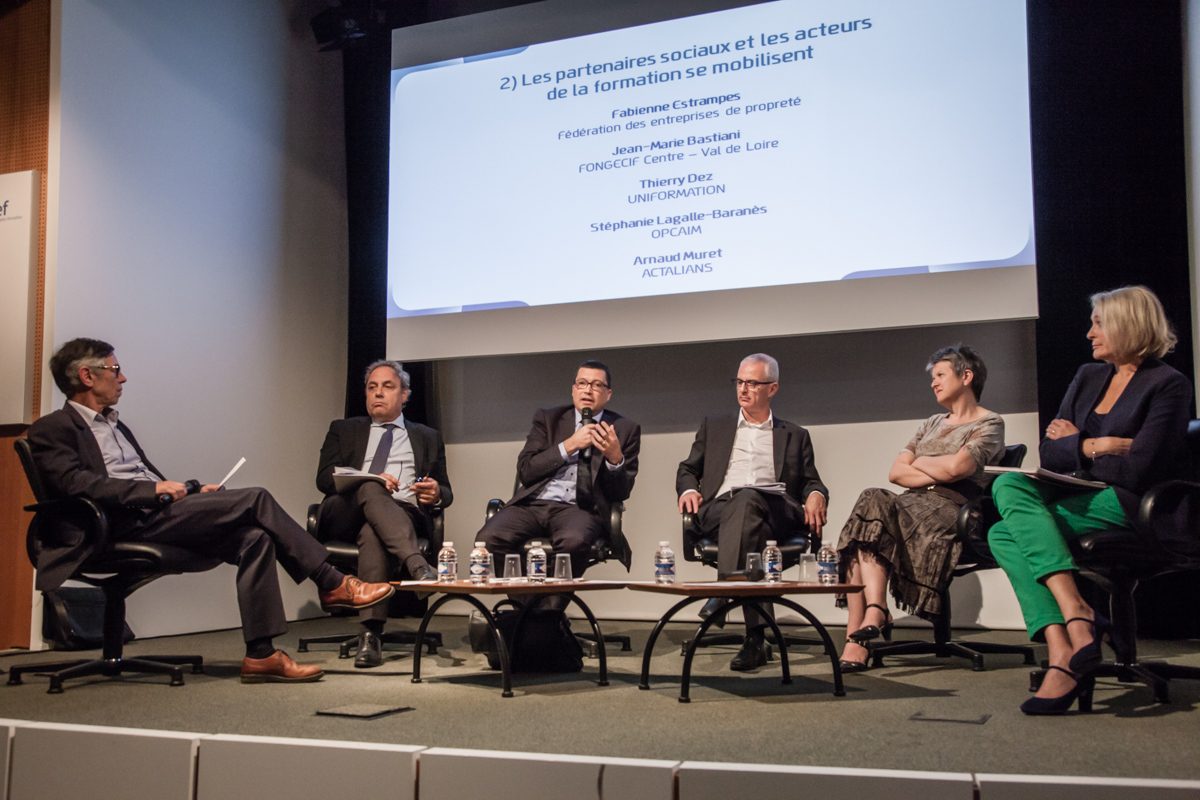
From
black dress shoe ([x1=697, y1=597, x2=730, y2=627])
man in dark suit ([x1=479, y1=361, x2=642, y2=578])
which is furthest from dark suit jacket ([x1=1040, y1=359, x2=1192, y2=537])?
man in dark suit ([x1=479, y1=361, x2=642, y2=578])

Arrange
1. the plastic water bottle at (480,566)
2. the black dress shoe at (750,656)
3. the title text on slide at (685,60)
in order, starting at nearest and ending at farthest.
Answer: the plastic water bottle at (480,566)
the black dress shoe at (750,656)
the title text on slide at (685,60)

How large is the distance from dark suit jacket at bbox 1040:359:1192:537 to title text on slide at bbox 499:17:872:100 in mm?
2241

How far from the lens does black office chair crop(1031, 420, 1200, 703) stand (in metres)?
2.75

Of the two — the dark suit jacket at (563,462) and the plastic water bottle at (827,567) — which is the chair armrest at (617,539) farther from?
the plastic water bottle at (827,567)

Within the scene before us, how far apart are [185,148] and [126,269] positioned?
28.3 inches

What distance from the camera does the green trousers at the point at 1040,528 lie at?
2742 millimetres

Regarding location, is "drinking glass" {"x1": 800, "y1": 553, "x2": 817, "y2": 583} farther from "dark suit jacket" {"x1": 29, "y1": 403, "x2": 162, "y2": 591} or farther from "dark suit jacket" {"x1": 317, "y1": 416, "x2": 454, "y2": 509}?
"dark suit jacket" {"x1": 29, "y1": 403, "x2": 162, "y2": 591}

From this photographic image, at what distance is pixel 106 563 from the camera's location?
131 inches

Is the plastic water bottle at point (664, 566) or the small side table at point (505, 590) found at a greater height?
the plastic water bottle at point (664, 566)

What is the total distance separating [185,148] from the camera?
16.6 ft

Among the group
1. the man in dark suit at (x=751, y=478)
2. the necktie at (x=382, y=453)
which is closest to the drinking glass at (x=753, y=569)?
the man in dark suit at (x=751, y=478)

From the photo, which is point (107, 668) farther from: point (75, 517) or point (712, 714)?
point (712, 714)

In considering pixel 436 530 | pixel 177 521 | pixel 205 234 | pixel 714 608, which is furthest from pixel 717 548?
pixel 205 234

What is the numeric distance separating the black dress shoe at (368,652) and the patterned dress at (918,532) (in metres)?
1.58
